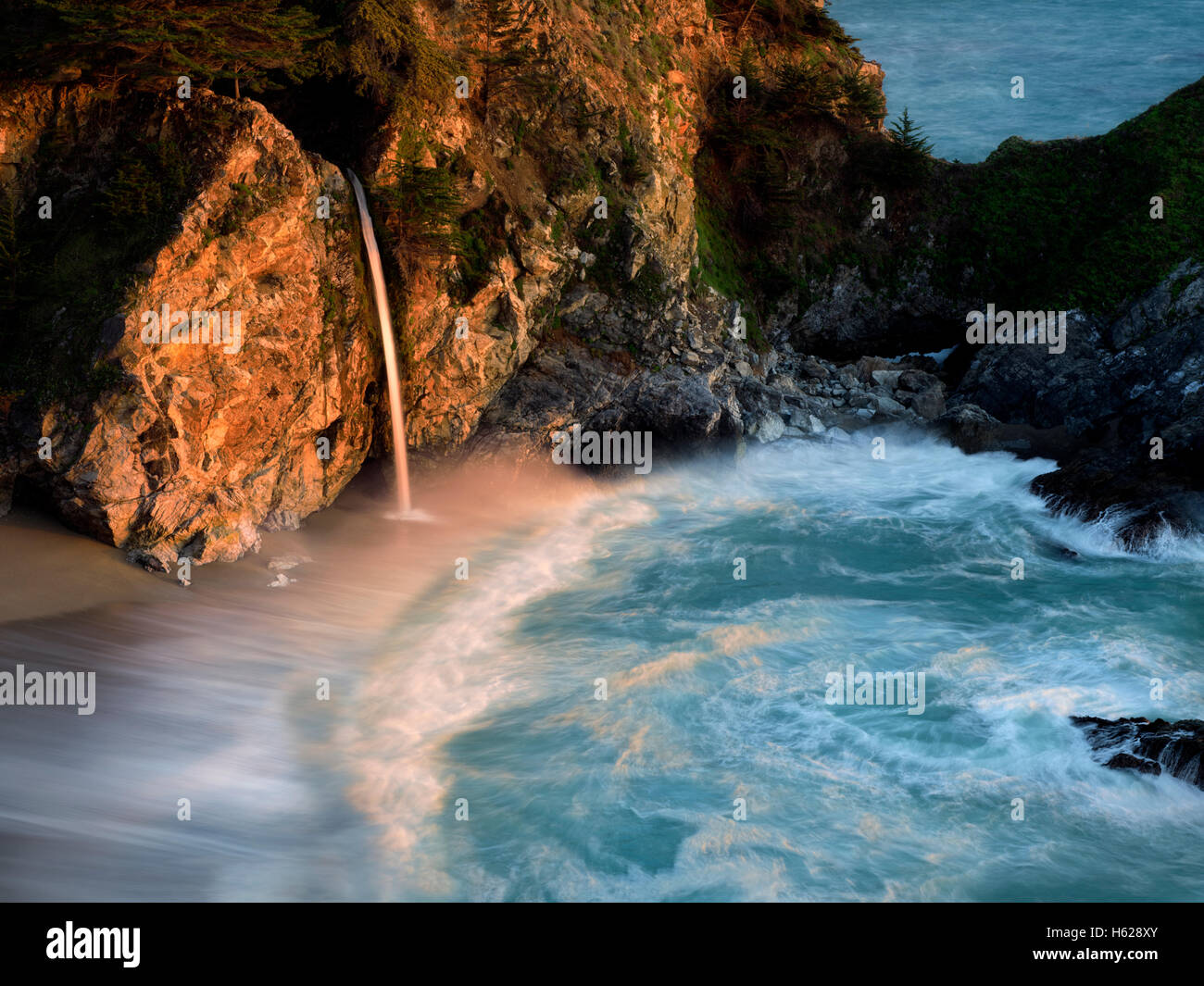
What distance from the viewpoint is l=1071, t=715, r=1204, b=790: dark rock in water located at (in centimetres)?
1016

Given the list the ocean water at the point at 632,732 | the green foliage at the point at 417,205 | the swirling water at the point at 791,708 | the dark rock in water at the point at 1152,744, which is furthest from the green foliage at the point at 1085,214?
the green foliage at the point at 417,205

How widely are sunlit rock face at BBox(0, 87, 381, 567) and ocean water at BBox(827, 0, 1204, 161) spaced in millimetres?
33401

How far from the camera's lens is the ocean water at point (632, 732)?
922 centimetres

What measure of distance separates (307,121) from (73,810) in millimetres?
11191

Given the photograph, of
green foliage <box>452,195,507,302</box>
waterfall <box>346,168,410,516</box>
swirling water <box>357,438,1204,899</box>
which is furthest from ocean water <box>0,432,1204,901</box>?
green foliage <box>452,195,507,302</box>

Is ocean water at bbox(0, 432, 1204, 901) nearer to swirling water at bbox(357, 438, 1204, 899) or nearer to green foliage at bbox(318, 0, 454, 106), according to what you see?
swirling water at bbox(357, 438, 1204, 899)

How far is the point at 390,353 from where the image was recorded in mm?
16344

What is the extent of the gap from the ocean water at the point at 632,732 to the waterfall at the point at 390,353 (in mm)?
1230

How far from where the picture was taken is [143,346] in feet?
43.3

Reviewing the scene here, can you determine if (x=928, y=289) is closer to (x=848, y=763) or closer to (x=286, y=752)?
(x=848, y=763)

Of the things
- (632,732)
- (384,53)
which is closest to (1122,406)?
(632,732)

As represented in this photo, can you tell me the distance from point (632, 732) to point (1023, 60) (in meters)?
52.6

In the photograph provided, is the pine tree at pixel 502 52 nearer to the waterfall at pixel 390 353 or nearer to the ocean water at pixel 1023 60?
the waterfall at pixel 390 353

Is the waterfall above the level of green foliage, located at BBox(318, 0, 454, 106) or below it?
below
